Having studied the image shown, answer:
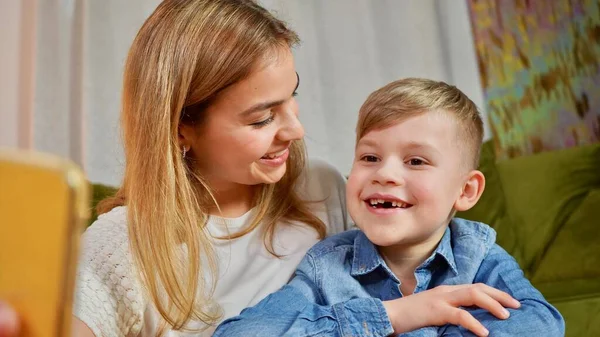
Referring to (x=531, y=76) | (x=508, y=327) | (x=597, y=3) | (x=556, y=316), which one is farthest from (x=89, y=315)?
(x=597, y=3)

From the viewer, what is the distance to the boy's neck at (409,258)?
1245mm

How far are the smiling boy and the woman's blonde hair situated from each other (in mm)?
147

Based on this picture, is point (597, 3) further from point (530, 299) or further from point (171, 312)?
point (171, 312)

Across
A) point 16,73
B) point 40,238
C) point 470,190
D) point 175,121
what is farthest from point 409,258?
point 16,73

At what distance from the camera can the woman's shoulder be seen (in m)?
1.11

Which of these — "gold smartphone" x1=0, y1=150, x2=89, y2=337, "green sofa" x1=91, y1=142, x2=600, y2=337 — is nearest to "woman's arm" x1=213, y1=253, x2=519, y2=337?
"gold smartphone" x1=0, y1=150, x2=89, y2=337

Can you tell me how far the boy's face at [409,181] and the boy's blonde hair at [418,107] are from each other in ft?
0.05

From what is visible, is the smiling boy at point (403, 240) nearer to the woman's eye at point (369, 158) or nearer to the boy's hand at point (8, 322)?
the woman's eye at point (369, 158)

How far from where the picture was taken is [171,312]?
1201mm

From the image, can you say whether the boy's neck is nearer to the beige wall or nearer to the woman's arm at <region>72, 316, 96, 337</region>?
the woman's arm at <region>72, 316, 96, 337</region>

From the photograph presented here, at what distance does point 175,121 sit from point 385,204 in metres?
0.43

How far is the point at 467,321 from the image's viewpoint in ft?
3.39

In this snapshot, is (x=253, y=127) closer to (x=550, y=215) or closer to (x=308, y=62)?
(x=550, y=215)

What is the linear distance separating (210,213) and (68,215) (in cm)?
103
